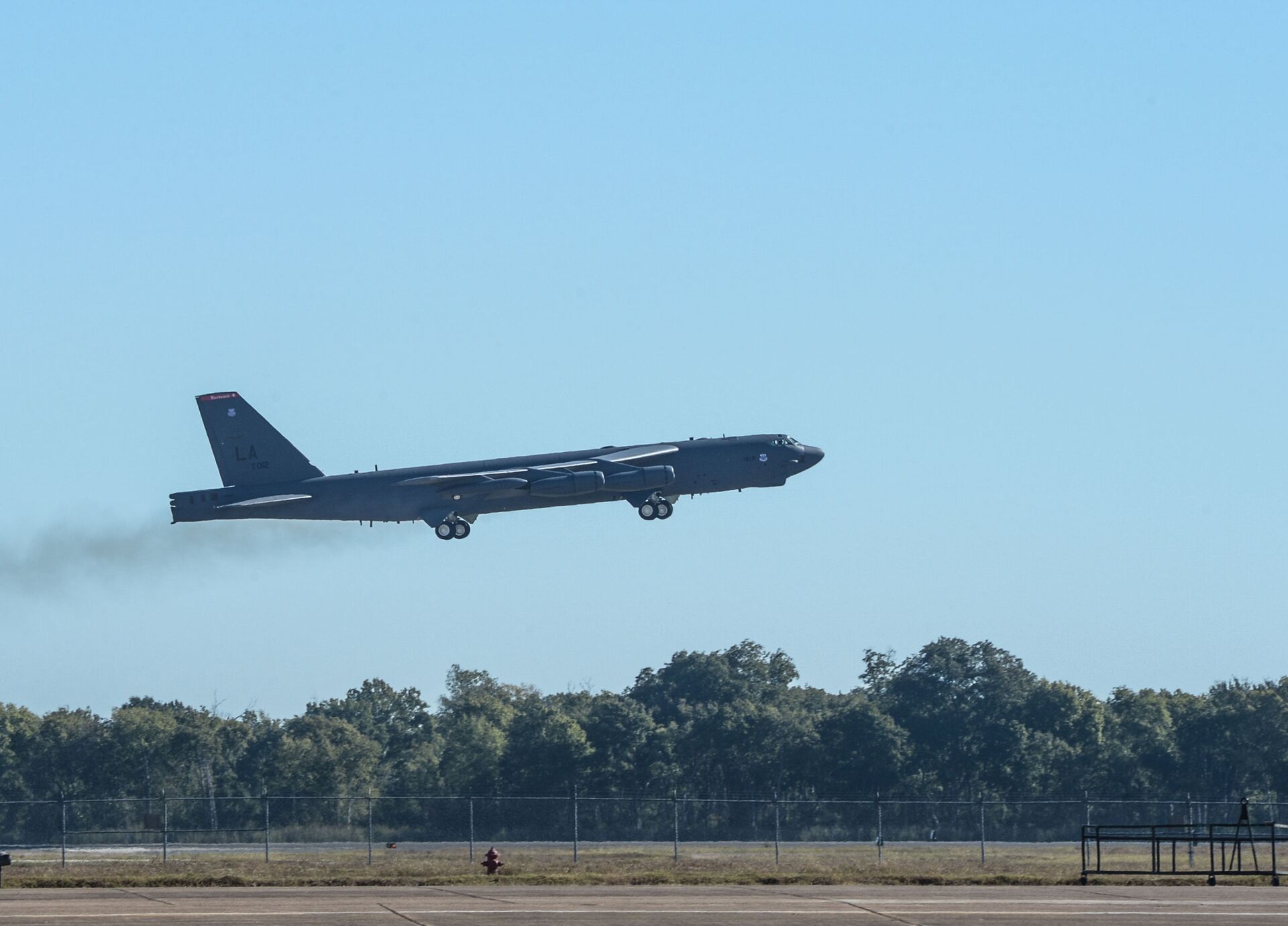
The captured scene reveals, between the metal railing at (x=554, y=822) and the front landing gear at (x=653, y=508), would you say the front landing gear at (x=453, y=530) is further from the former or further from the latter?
the metal railing at (x=554, y=822)

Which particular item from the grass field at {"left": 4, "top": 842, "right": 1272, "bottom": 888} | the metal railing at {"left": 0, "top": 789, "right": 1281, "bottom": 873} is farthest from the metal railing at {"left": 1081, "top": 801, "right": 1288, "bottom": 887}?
the metal railing at {"left": 0, "top": 789, "right": 1281, "bottom": 873}

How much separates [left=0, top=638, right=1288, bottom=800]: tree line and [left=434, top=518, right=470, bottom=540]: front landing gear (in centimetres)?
3726

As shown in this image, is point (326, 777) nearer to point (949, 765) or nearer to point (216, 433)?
point (949, 765)

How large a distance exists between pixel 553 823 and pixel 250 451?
868 inches

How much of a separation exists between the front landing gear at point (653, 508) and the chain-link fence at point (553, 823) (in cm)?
1157

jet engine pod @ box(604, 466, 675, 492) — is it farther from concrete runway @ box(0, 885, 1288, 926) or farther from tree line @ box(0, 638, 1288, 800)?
tree line @ box(0, 638, 1288, 800)

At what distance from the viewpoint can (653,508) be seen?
56281mm

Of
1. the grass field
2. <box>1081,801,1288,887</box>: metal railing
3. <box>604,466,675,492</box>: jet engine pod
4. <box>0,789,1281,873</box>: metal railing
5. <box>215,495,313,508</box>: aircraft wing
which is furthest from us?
<box>0,789,1281,873</box>: metal railing

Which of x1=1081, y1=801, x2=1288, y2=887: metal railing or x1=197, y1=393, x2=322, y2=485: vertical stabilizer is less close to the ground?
x1=197, y1=393, x2=322, y2=485: vertical stabilizer

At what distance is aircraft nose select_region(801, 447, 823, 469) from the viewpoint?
57.5m

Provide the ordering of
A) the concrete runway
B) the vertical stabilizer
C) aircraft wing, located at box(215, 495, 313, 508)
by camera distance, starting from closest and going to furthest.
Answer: the concrete runway
aircraft wing, located at box(215, 495, 313, 508)
the vertical stabilizer

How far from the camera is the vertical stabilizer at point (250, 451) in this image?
5728cm

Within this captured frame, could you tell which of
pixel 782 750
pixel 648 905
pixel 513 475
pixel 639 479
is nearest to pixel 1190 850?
pixel 639 479

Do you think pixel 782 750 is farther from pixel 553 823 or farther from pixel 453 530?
pixel 453 530
